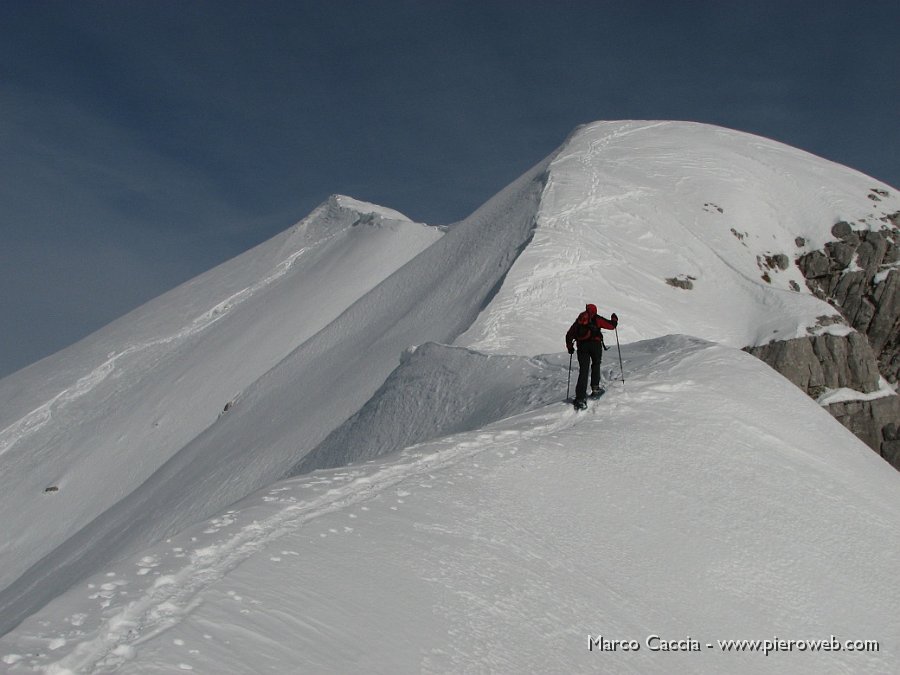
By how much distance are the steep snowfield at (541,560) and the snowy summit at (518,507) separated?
0.03 m

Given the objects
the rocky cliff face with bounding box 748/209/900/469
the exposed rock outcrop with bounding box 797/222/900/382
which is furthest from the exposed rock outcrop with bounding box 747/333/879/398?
the exposed rock outcrop with bounding box 797/222/900/382

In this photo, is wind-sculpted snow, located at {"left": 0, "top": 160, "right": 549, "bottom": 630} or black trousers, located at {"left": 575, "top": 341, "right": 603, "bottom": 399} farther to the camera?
wind-sculpted snow, located at {"left": 0, "top": 160, "right": 549, "bottom": 630}

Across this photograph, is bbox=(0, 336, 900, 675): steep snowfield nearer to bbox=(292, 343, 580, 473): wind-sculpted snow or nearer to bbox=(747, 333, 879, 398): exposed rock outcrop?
bbox=(292, 343, 580, 473): wind-sculpted snow

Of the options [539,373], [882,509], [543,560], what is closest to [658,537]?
[543,560]

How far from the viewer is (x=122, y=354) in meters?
44.6

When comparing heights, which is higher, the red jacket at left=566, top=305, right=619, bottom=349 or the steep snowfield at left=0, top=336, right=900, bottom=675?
the red jacket at left=566, top=305, right=619, bottom=349

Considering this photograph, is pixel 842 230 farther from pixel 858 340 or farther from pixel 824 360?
pixel 824 360

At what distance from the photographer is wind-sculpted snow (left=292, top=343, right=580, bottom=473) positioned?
497 inches

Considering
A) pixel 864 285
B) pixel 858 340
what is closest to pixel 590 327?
pixel 858 340

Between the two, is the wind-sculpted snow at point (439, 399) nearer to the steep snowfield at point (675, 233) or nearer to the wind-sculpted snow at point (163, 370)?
the steep snowfield at point (675, 233)

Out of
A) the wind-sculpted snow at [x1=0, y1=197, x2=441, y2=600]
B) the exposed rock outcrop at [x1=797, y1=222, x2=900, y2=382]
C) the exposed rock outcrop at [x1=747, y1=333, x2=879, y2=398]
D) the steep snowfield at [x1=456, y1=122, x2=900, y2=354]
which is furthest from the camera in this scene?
the wind-sculpted snow at [x1=0, y1=197, x2=441, y2=600]

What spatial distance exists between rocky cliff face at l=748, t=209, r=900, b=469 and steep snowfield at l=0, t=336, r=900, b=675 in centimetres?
1629

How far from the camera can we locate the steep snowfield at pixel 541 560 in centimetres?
446

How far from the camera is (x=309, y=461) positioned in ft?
53.0
